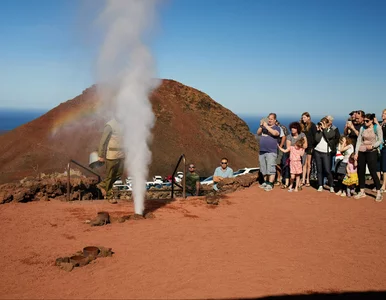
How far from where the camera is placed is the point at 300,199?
9.20m

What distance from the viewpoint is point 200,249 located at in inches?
227

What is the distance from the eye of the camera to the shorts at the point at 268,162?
995cm

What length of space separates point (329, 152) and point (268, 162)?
1513mm

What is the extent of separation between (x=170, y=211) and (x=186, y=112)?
65375 millimetres

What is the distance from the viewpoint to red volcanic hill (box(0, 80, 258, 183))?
176 feet

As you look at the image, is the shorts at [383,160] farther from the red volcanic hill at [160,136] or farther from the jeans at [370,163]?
the red volcanic hill at [160,136]

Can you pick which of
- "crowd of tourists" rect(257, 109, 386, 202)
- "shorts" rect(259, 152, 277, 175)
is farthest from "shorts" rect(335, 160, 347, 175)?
"shorts" rect(259, 152, 277, 175)

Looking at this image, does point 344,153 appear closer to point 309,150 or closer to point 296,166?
point 309,150

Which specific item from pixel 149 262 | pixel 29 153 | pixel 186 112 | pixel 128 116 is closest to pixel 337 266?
pixel 149 262

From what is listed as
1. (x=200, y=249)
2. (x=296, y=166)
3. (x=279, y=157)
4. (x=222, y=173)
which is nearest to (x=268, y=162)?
(x=279, y=157)

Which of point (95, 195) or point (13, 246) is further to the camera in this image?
point (95, 195)

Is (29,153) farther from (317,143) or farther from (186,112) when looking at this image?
(317,143)

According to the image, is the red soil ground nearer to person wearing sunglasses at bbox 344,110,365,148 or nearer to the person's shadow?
the person's shadow

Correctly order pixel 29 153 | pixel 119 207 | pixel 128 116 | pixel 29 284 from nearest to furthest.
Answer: pixel 29 284, pixel 128 116, pixel 119 207, pixel 29 153
